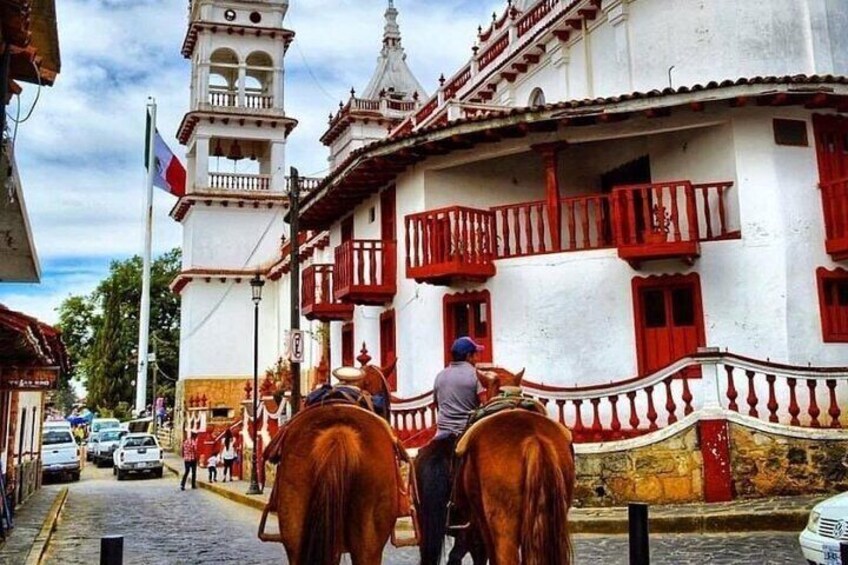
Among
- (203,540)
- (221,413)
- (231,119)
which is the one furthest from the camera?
(231,119)

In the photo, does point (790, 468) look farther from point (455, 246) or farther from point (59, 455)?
point (59, 455)

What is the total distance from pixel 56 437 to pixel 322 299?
50.2ft

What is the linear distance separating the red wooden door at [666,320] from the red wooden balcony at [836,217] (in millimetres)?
2424

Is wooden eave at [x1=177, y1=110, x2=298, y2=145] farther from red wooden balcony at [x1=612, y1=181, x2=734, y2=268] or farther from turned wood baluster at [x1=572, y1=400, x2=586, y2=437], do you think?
turned wood baluster at [x1=572, y1=400, x2=586, y2=437]

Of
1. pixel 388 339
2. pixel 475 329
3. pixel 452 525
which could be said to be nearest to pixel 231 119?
pixel 388 339

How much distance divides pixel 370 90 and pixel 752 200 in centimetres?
3224

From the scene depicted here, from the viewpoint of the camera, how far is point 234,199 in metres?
38.9

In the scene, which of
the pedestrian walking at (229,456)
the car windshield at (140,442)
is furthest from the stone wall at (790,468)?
the car windshield at (140,442)

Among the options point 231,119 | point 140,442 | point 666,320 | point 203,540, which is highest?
point 231,119

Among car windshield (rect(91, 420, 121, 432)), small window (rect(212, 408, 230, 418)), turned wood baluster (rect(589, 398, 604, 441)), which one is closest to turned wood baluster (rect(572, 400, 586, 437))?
turned wood baluster (rect(589, 398, 604, 441))

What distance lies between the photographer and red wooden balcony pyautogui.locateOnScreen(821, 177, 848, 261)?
587 inches

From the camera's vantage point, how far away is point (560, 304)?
1661 centimetres

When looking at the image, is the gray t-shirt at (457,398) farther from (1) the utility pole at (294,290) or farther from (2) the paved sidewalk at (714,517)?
(1) the utility pole at (294,290)

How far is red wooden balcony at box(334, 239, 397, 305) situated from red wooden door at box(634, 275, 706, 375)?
621 cm
